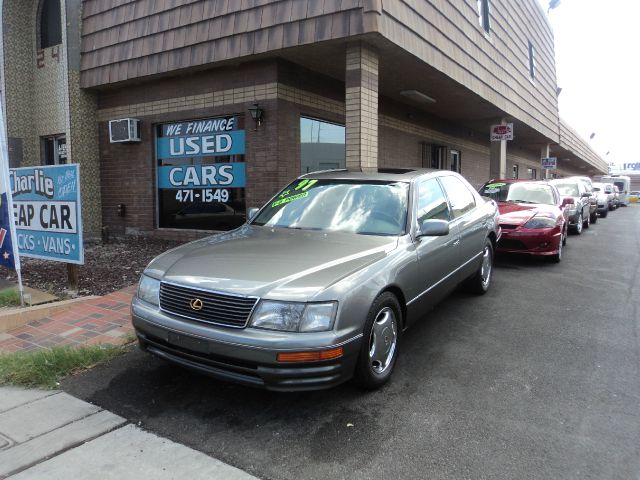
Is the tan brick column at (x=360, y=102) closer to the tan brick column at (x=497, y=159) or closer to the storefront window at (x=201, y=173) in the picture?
the storefront window at (x=201, y=173)

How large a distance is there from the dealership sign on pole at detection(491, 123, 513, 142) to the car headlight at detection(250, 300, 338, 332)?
11.9 meters

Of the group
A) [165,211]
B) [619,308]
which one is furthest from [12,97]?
[619,308]

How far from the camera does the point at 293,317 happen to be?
9.34 ft

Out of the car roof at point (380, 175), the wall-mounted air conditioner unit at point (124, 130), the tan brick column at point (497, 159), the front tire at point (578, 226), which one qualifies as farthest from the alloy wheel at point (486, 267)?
the tan brick column at point (497, 159)

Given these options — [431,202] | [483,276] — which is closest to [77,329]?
[431,202]

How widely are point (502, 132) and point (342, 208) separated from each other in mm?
10487

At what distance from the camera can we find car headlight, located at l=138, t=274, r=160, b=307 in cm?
338

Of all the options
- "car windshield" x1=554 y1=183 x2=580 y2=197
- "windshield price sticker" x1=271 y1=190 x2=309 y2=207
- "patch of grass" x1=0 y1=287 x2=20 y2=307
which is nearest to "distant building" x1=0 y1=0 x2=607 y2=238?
"windshield price sticker" x1=271 y1=190 x2=309 y2=207

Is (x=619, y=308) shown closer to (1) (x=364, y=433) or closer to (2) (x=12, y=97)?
(1) (x=364, y=433)

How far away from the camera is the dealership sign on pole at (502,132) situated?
13.1m

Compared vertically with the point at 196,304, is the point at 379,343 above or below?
below

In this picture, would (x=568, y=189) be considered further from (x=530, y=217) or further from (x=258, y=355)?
(x=258, y=355)

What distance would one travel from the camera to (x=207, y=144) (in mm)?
8961

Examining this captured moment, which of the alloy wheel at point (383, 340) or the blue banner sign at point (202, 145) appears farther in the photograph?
the blue banner sign at point (202, 145)
